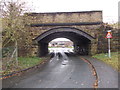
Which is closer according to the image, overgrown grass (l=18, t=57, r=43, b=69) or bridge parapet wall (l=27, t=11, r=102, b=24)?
overgrown grass (l=18, t=57, r=43, b=69)

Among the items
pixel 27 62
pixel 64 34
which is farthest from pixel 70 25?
pixel 27 62

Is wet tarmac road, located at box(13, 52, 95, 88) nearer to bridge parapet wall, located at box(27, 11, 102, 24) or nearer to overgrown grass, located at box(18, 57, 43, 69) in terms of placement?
overgrown grass, located at box(18, 57, 43, 69)

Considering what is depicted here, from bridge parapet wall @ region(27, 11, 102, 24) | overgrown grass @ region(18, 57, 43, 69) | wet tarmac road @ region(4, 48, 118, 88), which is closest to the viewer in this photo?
wet tarmac road @ region(4, 48, 118, 88)

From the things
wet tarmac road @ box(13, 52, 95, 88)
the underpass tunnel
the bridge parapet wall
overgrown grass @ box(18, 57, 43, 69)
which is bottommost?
wet tarmac road @ box(13, 52, 95, 88)

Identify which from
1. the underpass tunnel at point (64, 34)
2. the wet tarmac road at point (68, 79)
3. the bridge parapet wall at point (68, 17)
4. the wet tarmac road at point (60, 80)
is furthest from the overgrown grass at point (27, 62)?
the bridge parapet wall at point (68, 17)

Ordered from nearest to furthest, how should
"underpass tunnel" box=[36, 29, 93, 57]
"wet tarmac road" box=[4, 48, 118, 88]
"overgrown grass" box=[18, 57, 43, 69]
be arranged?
"wet tarmac road" box=[4, 48, 118, 88] < "overgrown grass" box=[18, 57, 43, 69] < "underpass tunnel" box=[36, 29, 93, 57]

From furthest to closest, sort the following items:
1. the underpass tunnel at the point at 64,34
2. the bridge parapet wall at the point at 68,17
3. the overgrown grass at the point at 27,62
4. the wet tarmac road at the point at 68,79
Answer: the bridge parapet wall at the point at 68,17 < the underpass tunnel at the point at 64,34 < the overgrown grass at the point at 27,62 < the wet tarmac road at the point at 68,79

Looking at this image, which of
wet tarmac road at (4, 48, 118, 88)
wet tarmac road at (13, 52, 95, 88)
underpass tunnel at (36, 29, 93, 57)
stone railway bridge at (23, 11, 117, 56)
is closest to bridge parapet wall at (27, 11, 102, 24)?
stone railway bridge at (23, 11, 117, 56)

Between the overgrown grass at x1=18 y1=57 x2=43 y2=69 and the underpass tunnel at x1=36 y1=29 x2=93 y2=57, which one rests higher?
the underpass tunnel at x1=36 y1=29 x2=93 y2=57

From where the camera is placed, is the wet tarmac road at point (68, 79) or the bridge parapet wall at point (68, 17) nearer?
the wet tarmac road at point (68, 79)

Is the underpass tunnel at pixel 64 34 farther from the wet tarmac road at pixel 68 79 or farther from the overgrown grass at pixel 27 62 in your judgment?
the wet tarmac road at pixel 68 79

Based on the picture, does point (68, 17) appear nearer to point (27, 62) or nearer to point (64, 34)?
point (64, 34)

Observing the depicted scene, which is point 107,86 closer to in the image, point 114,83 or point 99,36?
point 114,83

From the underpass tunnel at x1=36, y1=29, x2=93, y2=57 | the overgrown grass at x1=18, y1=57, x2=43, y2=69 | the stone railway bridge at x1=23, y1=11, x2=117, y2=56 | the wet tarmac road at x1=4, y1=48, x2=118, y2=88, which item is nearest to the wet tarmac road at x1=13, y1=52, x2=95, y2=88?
the wet tarmac road at x1=4, y1=48, x2=118, y2=88
